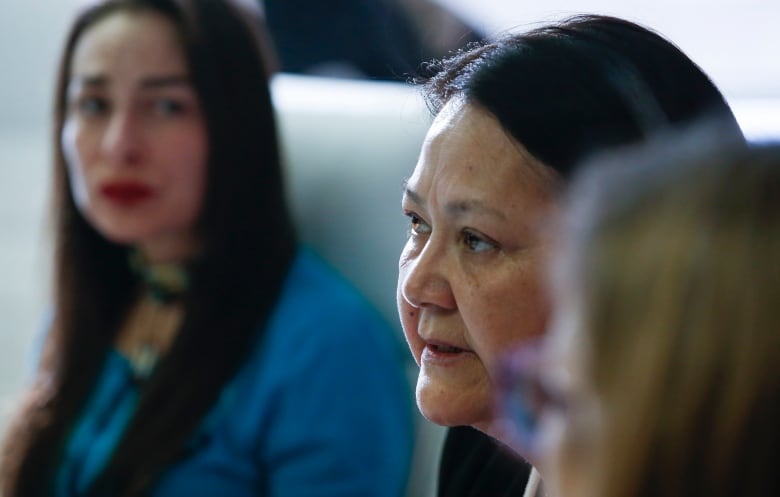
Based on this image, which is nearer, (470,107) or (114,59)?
(470,107)

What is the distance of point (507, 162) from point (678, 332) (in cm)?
38

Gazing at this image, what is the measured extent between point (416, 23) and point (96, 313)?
0.69m

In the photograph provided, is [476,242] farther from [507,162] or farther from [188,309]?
[188,309]

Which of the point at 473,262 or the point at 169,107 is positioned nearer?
the point at 473,262

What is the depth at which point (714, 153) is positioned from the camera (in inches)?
20.4

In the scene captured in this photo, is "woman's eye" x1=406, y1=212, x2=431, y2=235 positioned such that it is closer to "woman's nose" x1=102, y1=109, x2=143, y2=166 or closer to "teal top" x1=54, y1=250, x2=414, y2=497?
"teal top" x1=54, y1=250, x2=414, y2=497

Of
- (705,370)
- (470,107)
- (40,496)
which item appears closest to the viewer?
(705,370)

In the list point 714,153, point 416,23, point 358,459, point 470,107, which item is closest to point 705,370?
point 714,153

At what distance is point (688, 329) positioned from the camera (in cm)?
48

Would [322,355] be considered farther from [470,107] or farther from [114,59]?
[470,107]

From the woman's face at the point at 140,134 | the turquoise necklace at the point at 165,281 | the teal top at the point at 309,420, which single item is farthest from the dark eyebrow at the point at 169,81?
the teal top at the point at 309,420

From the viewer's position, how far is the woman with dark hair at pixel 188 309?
1.51 m

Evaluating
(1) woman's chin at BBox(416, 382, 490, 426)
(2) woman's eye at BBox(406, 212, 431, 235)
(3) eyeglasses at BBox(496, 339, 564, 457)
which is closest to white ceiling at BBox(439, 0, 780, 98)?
(2) woman's eye at BBox(406, 212, 431, 235)

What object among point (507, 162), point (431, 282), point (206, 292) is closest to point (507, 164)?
point (507, 162)
